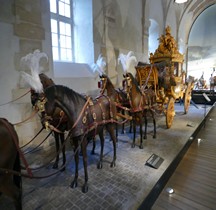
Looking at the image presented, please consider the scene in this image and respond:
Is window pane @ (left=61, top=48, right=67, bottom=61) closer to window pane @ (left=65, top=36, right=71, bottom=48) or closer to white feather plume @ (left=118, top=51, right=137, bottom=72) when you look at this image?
window pane @ (left=65, top=36, right=71, bottom=48)

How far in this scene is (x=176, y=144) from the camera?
13.1ft

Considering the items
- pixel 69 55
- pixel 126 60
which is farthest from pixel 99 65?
pixel 126 60

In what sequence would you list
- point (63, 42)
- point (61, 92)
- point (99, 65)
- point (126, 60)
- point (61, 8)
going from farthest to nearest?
point (126, 60) < point (99, 65) < point (63, 42) < point (61, 8) < point (61, 92)

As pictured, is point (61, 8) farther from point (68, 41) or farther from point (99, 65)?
point (99, 65)

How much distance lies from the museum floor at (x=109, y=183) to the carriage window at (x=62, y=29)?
2.78 meters

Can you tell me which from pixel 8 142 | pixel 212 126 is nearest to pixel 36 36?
pixel 8 142

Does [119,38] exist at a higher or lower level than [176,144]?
higher

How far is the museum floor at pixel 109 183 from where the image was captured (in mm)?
2126

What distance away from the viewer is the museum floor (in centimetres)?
213

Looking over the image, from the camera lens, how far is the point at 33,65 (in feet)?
12.0

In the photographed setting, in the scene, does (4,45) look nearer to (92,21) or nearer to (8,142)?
(8,142)

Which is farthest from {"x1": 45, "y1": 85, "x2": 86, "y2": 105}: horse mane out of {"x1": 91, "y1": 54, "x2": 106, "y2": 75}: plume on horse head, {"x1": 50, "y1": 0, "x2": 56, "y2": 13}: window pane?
{"x1": 50, "y1": 0, "x2": 56, "y2": 13}: window pane

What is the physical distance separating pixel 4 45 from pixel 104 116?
2403mm

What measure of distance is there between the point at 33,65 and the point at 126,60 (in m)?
3.90
